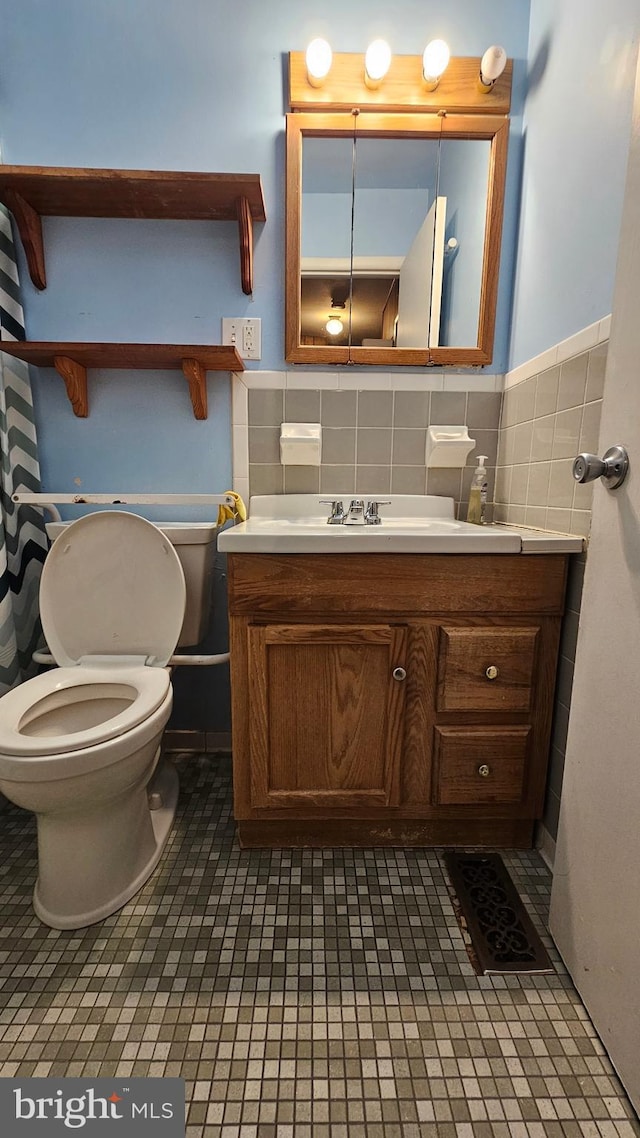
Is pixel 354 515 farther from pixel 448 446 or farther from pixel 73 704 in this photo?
pixel 73 704

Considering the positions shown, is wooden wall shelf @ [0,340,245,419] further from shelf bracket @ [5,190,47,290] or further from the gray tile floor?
the gray tile floor

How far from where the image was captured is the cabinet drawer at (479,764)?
1.18 meters

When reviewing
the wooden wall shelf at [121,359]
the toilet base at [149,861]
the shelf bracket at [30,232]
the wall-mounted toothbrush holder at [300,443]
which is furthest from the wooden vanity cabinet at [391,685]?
the shelf bracket at [30,232]

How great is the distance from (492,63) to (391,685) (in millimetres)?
1615

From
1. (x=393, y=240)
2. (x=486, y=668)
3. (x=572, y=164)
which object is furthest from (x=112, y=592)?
(x=572, y=164)

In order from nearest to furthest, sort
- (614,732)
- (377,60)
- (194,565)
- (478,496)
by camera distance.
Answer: (614,732) < (377,60) < (194,565) < (478,496)

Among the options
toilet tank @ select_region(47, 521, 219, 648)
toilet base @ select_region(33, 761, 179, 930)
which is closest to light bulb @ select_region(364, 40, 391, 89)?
toilet tank @ select_region(47, 521, 219, 648)

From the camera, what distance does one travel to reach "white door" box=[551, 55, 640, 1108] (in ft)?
2.47

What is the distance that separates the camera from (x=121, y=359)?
1.40 m

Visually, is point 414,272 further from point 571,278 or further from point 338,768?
point 338,768

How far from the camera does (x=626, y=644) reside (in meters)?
0.78

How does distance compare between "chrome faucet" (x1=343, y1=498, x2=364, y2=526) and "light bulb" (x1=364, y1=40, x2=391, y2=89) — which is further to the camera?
"chrome faucet" (x1=343, y1=498, x2=364, y2=526)

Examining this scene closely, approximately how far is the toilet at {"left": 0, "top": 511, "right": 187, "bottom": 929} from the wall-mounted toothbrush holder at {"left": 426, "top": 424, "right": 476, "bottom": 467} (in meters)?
0.82

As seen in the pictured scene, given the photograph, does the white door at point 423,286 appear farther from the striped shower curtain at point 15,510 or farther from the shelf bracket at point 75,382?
the striped shower curtain at point 15,510
